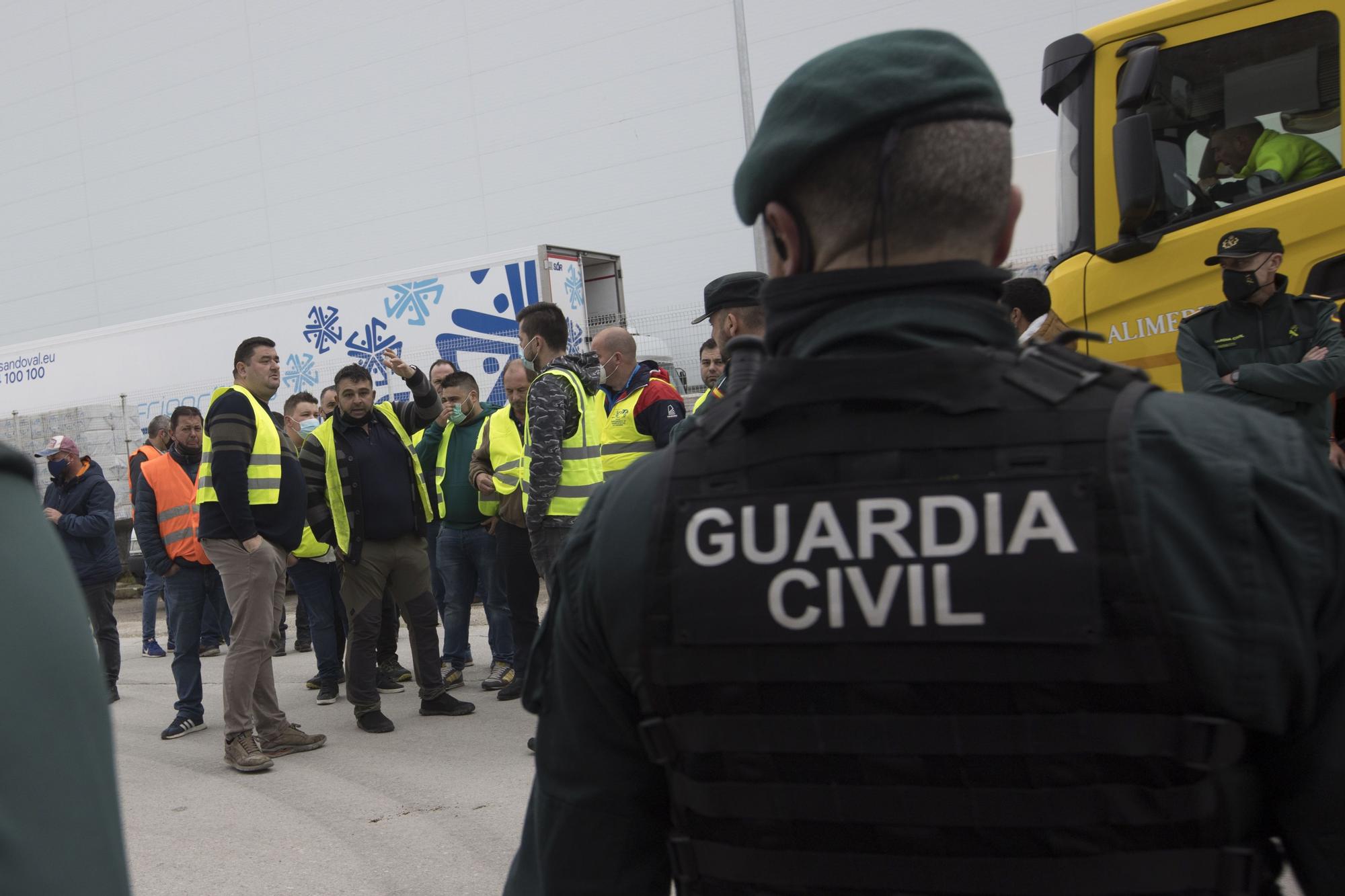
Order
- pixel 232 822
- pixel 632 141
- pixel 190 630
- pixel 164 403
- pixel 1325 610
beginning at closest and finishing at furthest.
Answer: pixel 1325 610
pixel 232 822
pixel 190 630
pixel 164 403
pixel 632 141

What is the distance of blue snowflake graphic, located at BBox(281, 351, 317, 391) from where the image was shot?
14.1 meters

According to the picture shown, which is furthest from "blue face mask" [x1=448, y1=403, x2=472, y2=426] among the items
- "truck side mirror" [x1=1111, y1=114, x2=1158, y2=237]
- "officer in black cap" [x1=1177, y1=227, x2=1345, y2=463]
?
"officer in black cap" [x1=1177, y1=227, x2=1345, y2=463]

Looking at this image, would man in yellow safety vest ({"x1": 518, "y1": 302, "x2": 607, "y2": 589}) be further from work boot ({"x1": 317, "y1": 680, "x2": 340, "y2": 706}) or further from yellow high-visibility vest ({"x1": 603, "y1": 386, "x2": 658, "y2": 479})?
work boot ({"x1": 317, "y1": 680, "x2": 340, "y2": 706})

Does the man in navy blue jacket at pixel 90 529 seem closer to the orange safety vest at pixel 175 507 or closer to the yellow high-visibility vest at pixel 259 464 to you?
the orange safety vest at pixel 175 507

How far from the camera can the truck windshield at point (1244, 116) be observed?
5016mm

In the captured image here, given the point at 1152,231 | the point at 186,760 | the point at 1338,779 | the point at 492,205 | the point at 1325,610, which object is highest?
the point at 492,205

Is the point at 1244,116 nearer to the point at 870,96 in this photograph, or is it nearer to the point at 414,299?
the point at 870,96

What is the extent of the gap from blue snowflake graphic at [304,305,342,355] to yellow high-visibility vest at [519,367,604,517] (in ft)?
28.5

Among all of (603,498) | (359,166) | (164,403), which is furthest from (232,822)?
(359,166)

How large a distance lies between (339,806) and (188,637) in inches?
92.4

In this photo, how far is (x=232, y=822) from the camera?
519 cm

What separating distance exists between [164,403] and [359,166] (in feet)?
41.1

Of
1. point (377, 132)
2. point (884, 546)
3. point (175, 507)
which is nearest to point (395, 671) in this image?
point (175, 507)

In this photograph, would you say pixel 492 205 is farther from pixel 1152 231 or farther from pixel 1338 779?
pixel 1338 779
